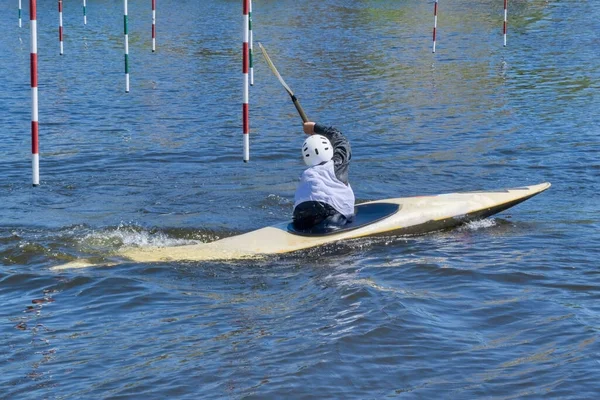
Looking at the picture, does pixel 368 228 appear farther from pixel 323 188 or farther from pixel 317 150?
pixel 317 150

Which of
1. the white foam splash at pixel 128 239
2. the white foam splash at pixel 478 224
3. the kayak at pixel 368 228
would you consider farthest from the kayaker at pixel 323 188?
the white foam splash at pixel 478 224

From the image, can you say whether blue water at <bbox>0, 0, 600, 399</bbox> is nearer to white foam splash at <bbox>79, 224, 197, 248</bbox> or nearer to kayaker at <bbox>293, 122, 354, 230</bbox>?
white foam splash at <bbox>79, 224, 197, 248</bbox>

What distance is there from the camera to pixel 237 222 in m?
8.82

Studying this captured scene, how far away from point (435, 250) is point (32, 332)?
10.7 ft

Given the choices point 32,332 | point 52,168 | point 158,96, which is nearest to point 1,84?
point 158,96

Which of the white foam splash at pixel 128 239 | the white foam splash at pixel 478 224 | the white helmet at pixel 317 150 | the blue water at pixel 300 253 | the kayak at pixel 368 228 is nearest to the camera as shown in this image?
the blue water at pixel 300 253

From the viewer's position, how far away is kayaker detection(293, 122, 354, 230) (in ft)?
25.0

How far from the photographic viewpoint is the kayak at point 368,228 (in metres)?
7.43

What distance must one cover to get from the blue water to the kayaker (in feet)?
0.98

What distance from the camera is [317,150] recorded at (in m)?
7.59

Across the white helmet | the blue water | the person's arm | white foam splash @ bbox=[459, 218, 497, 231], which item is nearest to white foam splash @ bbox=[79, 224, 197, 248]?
the blue water

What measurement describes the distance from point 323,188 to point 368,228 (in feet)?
1.71

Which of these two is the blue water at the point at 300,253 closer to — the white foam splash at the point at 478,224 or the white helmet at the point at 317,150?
the white foam splash at the point at 478,224

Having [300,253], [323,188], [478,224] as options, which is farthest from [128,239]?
[478,224]
